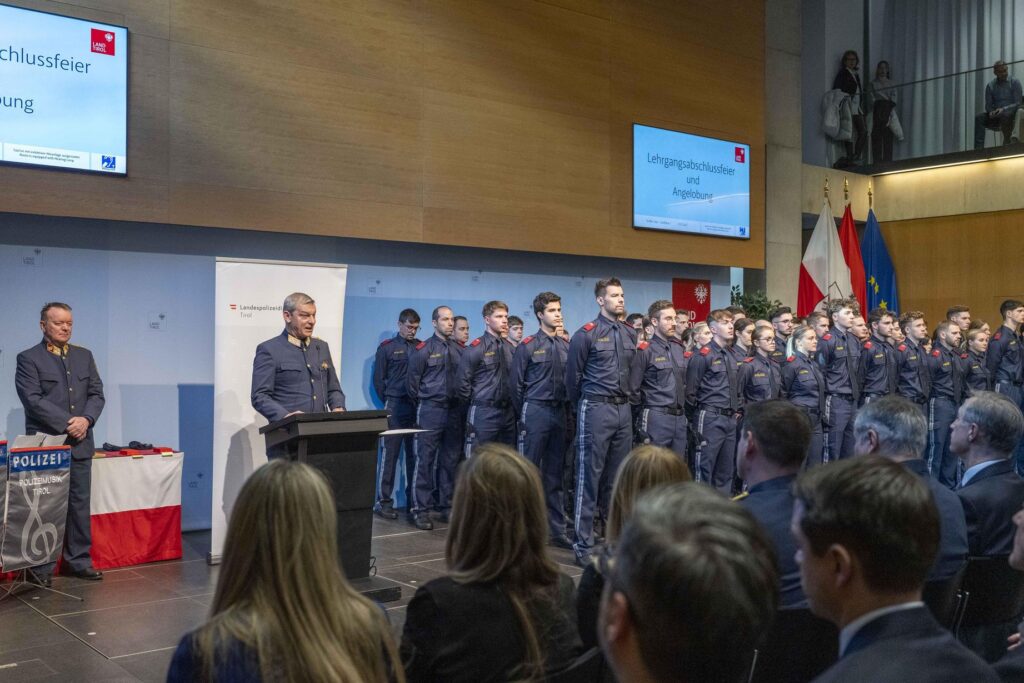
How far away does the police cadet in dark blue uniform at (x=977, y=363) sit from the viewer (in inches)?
406

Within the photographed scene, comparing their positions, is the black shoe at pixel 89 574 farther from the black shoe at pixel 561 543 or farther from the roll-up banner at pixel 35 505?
the black shoe at pixel 561 543

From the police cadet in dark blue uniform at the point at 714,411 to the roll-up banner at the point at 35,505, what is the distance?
15.7 ft

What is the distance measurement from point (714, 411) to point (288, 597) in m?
6.68

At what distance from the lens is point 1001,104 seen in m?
12.8

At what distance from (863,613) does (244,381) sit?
5.33m

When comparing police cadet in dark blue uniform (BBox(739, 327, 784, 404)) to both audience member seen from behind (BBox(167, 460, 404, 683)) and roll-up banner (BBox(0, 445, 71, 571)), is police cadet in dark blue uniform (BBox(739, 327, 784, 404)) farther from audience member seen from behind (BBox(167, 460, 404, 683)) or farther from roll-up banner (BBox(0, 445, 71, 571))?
audience member seen from behind (BBox(167, 460, 404, 683))

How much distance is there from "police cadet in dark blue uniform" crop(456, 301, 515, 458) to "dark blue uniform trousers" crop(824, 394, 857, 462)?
321 centimetres

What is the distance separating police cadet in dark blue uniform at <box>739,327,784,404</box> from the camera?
26.6 feet

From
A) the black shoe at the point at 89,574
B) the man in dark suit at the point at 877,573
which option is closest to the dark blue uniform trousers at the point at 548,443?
the black shoe at the point at 89,574

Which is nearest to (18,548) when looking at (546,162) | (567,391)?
(567,391)

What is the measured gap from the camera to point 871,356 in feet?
31.0

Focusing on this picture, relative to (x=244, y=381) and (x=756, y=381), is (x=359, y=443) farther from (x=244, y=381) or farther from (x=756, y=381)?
(x=756, y=381)

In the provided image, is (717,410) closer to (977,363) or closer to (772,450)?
(977,363)

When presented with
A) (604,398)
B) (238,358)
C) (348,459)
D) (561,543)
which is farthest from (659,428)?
(238,358)
